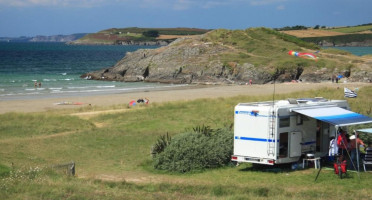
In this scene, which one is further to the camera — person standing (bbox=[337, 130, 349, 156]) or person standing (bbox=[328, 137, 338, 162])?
person standing (bbox=[328, 137, 338, 162])

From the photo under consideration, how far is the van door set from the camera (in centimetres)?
1700

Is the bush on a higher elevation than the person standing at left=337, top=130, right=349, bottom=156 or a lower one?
lower

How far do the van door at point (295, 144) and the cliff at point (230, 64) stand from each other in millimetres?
49931

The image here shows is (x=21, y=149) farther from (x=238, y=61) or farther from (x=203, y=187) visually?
(x=238, y=61)

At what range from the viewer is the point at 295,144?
17.1 meters

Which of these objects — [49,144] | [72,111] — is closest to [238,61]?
[72,111]

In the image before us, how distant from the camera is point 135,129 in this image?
2784 cm

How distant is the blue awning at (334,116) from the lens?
54.2ft

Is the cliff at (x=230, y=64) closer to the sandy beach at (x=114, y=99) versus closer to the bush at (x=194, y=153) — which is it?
the sandy beach at (x=114, y=99)

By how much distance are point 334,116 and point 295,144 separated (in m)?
1.44

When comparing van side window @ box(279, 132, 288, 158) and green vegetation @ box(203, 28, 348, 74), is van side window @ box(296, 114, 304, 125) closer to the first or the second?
van side window @ box(279, 132, 288, 158)

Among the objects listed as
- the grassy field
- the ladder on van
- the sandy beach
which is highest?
the ladder on van

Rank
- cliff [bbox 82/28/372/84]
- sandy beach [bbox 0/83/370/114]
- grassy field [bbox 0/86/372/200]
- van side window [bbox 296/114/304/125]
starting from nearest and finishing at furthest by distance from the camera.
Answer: grassy field [bbox 0/86/372/200]
van side window [bbox 296/114/304/125]
sandy beach [bbox 0/83/370/114]
cliff [bbox 82/28/372/84]

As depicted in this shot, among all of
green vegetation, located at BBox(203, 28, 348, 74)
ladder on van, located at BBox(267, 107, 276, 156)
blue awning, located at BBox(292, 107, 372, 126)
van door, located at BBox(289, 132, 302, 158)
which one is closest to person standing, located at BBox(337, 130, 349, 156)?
blue awning, located at BBox(292, 107, 372, 126)
